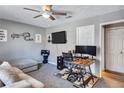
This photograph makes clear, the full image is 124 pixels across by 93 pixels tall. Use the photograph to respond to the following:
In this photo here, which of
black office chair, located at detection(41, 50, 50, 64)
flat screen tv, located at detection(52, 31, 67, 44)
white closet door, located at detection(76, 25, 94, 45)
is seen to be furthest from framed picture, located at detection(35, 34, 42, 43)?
white closet door, located at detection(76, 25, 94, 45)

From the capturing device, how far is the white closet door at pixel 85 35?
352 cm

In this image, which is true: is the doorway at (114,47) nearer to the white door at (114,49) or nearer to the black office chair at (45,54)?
the white door at (114,49)

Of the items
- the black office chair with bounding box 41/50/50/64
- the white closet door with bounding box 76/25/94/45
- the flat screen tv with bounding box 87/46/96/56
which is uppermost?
the white closet door with bounding box 76/25/94/45

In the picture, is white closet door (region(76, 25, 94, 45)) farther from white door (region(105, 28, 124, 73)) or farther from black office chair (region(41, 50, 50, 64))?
black office chair (region(41, 50, 50, 64))

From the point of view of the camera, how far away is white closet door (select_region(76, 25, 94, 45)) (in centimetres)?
352

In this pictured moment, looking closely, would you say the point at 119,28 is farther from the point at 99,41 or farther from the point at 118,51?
the point at 99,41

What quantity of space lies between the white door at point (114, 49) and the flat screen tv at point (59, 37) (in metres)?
1.84

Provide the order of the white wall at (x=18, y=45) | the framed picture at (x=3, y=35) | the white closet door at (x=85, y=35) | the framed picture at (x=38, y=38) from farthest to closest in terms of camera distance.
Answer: the framed picture at (x=38, y=38) < the white wall at (x=18, y=45) < the framed picture at (x=3, y=35) < the white closet door at (x=85, y=35)

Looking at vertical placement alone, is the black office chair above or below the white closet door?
below

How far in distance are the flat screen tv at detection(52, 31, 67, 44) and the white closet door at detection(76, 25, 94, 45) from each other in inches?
30.4

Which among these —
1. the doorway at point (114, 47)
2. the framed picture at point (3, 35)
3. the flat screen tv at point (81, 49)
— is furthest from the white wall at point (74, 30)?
the framed picture at point (3, 35)

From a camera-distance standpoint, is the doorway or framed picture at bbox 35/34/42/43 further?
framed picture at bbox 35/34/42/43

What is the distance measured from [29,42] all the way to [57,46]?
1.43 m

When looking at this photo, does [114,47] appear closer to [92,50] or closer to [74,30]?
[92,50]
